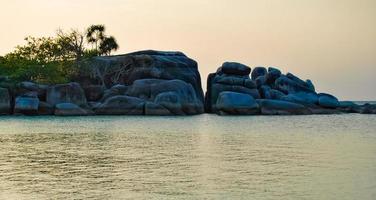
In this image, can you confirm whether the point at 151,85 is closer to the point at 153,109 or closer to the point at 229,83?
the point at 153,109

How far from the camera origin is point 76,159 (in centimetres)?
2547

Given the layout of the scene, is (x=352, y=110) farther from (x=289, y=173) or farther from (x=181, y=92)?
(x=289, y=173)

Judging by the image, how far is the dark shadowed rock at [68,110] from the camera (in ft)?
210

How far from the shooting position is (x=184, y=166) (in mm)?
23203

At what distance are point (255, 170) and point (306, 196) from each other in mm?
5089

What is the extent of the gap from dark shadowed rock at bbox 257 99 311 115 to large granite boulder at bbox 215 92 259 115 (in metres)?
1.22

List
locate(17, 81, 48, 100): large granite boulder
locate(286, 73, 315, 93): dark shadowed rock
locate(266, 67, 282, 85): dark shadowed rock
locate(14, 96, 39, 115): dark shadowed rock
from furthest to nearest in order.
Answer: locate(266, 67, 282, 85): dark shadowed rock < locate(286, 73, 315, 93): dark shadowed rock < locate(17, 81, 48, 100): large granite boulder < locate(14, 96, 39, 115): dark shadowed rock

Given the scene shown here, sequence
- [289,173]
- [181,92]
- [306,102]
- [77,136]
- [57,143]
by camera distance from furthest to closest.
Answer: [306,102] < [181,92] < [77,136] < [57,143] < [289,173]

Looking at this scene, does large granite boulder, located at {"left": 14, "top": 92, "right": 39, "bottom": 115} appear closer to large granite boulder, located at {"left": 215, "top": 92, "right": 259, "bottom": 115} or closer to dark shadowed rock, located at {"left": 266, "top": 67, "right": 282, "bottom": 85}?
large granite boulder, located at {"left": 215, "top": 92, "right": 259, "bottom": 115}

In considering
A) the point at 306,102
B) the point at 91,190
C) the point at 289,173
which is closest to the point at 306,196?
the point at 289,173

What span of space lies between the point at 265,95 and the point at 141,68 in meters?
16.0

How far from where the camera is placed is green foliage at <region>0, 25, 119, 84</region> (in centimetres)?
7562

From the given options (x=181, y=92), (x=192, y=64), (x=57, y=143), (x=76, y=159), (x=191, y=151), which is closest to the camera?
(x=76, y=159)

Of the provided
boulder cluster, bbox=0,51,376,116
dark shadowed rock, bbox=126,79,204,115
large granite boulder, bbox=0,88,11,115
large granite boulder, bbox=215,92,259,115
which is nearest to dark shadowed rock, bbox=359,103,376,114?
boulder cluster, bbox=0,51,376,116
